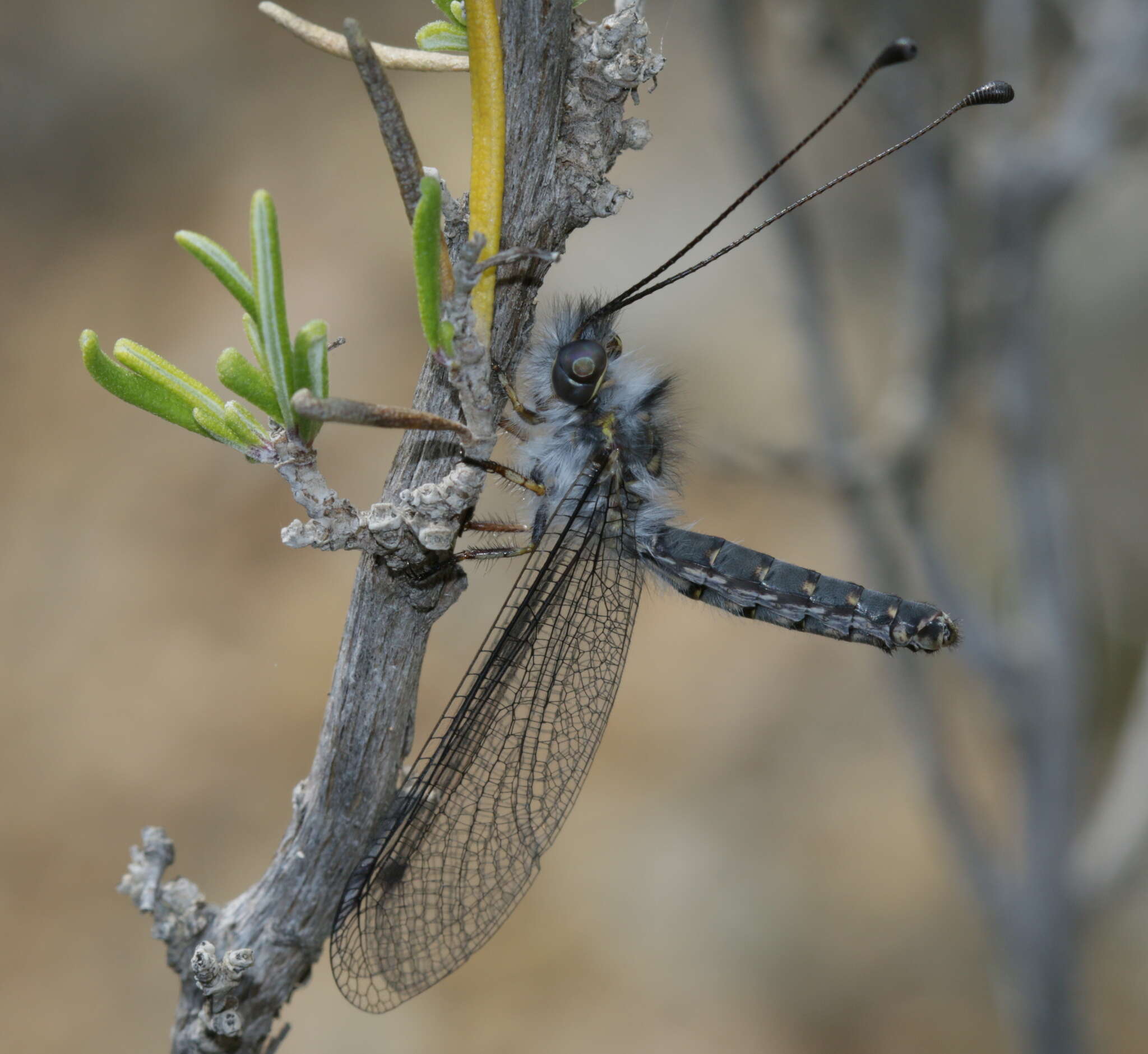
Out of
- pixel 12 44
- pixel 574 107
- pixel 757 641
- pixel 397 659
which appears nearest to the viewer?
pixel 574 107

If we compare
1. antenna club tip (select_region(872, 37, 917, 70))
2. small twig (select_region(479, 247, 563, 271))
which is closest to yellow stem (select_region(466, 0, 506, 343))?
small twig (select_region(479, 247, 563, 271))

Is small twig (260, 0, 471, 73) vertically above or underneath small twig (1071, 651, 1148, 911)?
underneath

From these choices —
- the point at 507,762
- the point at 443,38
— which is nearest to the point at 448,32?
the point at 443,38

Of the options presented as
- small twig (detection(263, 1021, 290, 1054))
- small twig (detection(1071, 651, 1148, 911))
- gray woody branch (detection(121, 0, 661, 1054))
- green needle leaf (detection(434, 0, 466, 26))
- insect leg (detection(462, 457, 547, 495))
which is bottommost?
small twig (detection(263, 1021, 290, 1054))

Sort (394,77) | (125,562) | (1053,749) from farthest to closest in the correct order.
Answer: (394,77) → (125,562) → (1053,749)

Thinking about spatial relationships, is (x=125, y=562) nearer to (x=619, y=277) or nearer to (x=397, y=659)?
(x=619, y=277)

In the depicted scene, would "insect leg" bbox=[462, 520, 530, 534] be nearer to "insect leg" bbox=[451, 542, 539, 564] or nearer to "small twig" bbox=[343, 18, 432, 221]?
"insect leg" bbox=[451, 542, 539, 564]

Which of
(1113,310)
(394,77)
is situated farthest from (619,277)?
(1113,310)

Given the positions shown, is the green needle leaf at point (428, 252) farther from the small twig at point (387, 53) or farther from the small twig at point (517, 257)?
the small twig at point (387, 53)
